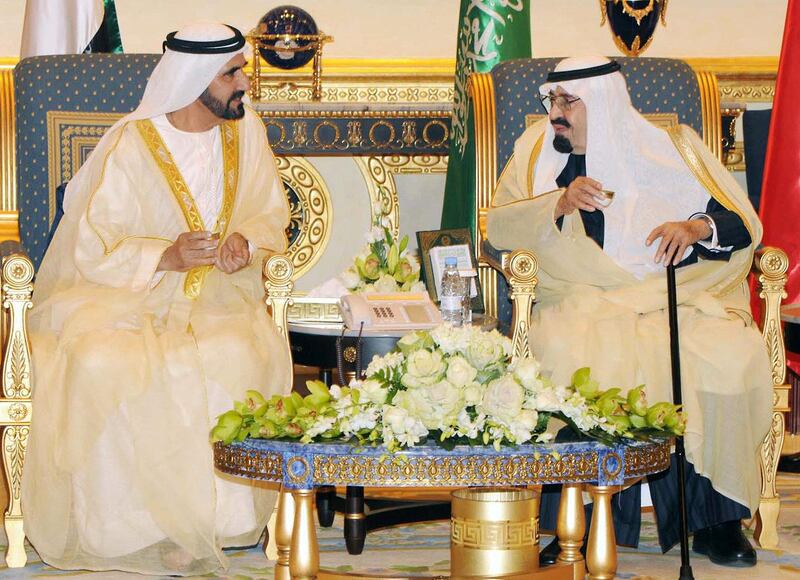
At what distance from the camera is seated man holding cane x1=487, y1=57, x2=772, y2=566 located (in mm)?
4500

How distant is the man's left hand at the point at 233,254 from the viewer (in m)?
4.74

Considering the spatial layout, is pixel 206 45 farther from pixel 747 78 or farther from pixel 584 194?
pixel 747 78

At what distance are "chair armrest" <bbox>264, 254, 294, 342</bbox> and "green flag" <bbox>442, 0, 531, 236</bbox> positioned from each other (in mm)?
1810

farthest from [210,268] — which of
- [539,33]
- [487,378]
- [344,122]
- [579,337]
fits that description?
[539,33]

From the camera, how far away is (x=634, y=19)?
716 centimetres

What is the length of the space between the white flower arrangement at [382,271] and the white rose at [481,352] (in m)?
1.63

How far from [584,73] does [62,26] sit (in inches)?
113

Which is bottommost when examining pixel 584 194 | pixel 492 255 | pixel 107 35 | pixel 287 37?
pixel 492 255

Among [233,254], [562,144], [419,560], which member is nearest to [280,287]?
[233,254]

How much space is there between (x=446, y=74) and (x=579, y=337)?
12.5 ft

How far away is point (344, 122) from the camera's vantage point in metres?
7.15

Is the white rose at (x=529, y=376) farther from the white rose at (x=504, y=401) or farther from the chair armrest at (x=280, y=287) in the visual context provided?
the chair armrest at (x=280, y=287)

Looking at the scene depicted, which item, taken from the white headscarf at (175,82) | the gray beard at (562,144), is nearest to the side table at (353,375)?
the gray beard at (562,144)

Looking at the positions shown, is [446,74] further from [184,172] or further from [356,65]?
[184,172]
